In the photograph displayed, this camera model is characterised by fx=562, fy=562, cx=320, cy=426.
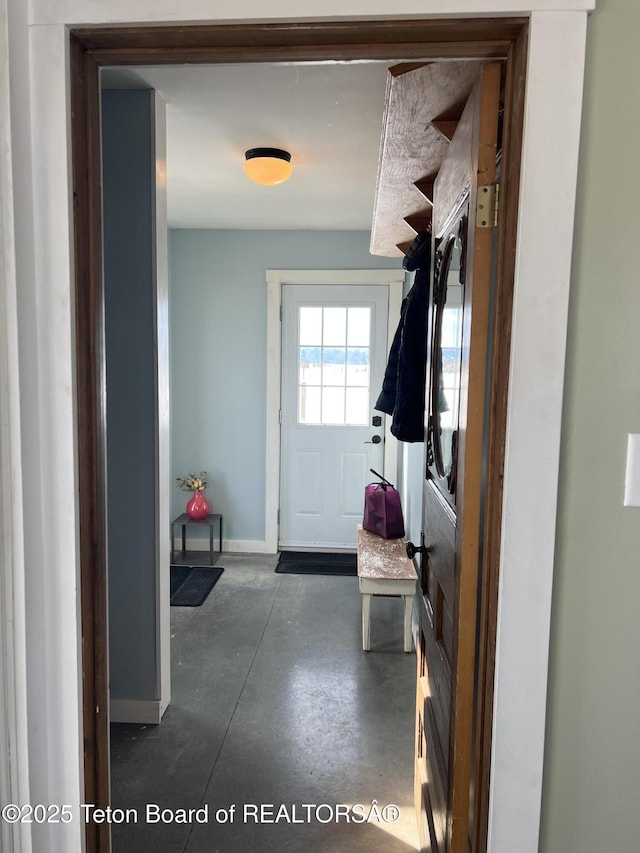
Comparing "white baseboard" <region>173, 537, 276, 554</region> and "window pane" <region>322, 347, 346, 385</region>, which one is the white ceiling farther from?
"white baseboard" <region>173, 537, 276, 554</region>

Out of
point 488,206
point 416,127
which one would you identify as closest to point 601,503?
point 488,206

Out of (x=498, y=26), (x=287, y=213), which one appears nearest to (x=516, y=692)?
(x=498, y=26)

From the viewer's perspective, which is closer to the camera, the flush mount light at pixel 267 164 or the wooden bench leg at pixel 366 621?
the flush mount light at pixel 267 164

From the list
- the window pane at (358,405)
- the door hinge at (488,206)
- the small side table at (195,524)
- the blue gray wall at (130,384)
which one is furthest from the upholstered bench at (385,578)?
the door hinge at (488,206)

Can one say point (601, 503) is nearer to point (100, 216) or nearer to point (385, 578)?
point (100, 216)

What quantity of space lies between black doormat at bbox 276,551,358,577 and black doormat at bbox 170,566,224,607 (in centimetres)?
51

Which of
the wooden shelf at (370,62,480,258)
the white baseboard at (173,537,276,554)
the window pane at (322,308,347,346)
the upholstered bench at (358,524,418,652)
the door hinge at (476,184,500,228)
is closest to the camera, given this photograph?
the door hinge at (476,184,500,228)

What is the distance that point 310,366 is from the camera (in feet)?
14.6

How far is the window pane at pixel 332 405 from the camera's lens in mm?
4477

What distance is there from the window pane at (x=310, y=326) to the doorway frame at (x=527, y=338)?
134 inches

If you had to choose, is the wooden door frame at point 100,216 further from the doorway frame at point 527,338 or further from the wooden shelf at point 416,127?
the wooden shelf at point 416,127

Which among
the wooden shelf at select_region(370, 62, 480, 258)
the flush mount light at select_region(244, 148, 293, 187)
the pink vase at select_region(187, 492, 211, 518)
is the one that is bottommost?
the pink vase at select_region(187, 492, 211, 518)

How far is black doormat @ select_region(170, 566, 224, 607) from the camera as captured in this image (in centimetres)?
365

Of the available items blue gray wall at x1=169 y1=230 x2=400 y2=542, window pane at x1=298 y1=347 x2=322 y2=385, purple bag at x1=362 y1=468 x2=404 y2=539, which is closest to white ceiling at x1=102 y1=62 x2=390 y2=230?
blue gray wall at x1=169 y1=230 x2=400 y2=542
